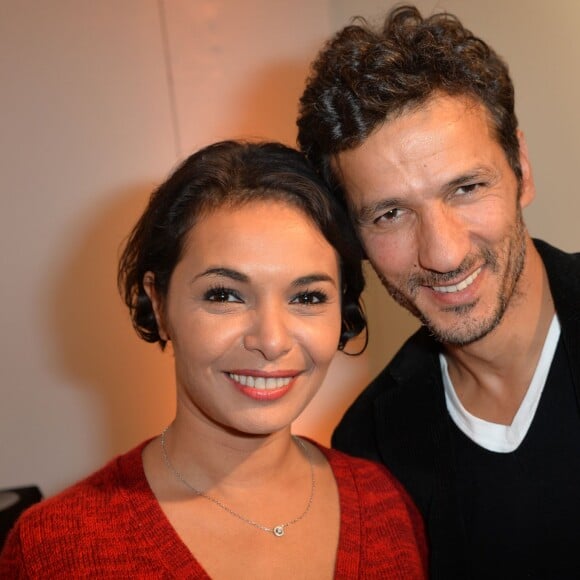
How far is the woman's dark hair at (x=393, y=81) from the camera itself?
1.68 metres

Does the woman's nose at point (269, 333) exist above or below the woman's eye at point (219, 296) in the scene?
below

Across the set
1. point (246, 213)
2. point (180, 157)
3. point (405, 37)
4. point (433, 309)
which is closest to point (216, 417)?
point (246, 213)

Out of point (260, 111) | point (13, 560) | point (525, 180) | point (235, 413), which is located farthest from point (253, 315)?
point (260, 111)

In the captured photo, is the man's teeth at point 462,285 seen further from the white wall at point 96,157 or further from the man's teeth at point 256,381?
the white wall at point 96,157

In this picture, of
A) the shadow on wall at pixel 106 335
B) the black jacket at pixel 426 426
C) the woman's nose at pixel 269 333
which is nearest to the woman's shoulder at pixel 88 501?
the woman's nose at pixel 269 333

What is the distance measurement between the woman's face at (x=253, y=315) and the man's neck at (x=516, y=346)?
1.51 feet

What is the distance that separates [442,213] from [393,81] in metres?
0.30

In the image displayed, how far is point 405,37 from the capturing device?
5.72 feet

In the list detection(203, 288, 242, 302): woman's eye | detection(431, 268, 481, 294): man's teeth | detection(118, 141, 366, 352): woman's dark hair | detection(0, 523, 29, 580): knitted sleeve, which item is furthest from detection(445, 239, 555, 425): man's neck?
detection(0, 523, 29, 580): knitted sleeve

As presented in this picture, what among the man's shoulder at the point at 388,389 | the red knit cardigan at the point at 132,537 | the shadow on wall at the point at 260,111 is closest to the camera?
the red knit cardigan at the point at 132,537

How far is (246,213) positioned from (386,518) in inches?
28.2

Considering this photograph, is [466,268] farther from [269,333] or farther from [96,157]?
[96,157]

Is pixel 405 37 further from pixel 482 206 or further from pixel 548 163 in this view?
pixel 548 163

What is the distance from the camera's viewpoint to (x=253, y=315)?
1491 millimetres
